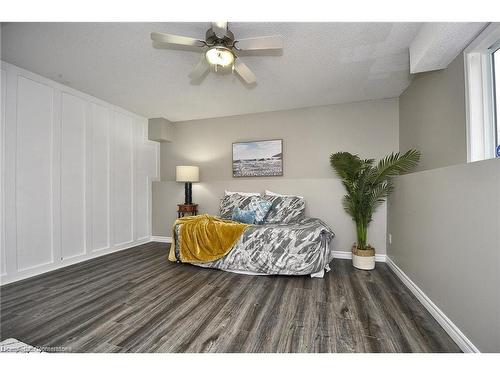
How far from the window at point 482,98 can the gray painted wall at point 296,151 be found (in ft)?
5.47

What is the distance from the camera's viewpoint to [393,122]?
3084mm

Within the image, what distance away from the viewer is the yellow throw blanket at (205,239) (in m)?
2.65

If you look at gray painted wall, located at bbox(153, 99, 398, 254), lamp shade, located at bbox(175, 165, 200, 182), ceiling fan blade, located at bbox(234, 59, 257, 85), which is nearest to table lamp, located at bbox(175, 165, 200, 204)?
lamp shade, located at bbox(175, 165, 200, 182)

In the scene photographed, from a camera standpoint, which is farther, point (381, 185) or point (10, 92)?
point (381, 185)

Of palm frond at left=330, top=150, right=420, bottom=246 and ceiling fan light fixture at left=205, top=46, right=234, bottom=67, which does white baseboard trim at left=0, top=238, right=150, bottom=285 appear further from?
palm frond at left=330, top=150, right=420, bottom=246

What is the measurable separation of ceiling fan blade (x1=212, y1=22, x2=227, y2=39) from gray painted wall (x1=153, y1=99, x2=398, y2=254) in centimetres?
212

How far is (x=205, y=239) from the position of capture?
2.75 meters

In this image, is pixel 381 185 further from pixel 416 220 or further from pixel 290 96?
pixel 290 96

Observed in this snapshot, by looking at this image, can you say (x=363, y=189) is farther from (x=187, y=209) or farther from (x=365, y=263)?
(x=187, y=209)

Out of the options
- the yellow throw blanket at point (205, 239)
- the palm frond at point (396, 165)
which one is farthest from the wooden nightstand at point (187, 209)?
the palm frond at point (396, 165)

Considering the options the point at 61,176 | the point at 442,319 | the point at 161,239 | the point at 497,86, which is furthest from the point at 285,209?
the point at 61,176
